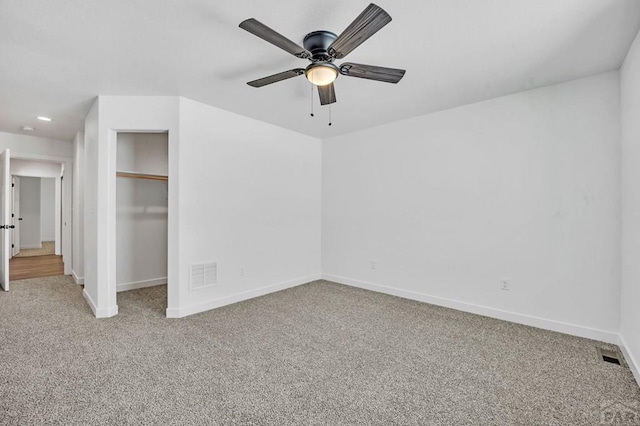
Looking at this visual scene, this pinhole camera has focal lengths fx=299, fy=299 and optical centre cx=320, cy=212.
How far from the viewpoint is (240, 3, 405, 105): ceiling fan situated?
1.69 meters

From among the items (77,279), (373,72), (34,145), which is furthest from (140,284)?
(373,72)

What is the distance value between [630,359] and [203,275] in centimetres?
402

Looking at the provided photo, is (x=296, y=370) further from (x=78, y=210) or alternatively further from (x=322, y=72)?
(x=78, y=210)

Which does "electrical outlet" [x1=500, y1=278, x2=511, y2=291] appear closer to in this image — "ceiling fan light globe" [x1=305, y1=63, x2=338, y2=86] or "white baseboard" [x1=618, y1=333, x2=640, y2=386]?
"white baseboard" [x1=618, y1=333, x2=640, y2=386]

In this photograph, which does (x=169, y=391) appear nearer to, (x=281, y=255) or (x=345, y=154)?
(x=281, y=255)

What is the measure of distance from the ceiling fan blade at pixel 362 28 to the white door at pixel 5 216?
511 centimetres

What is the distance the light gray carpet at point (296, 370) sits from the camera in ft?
5.83


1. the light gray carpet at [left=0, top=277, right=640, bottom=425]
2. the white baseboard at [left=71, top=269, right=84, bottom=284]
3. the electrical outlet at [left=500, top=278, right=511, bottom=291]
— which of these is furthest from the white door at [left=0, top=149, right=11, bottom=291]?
the electrical outlet at [left=500, top=278, right=511, bottom=291]

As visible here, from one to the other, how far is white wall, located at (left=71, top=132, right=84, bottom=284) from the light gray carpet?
1402 mm

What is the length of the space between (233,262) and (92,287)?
5.40 feet

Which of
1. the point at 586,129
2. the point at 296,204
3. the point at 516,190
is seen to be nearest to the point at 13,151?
the point at 296,204

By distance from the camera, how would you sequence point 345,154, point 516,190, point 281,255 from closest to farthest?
point 516,190 < point 281,255 < point 345,154

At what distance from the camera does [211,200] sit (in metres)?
3.70

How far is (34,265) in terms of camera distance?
6137 millimetres
